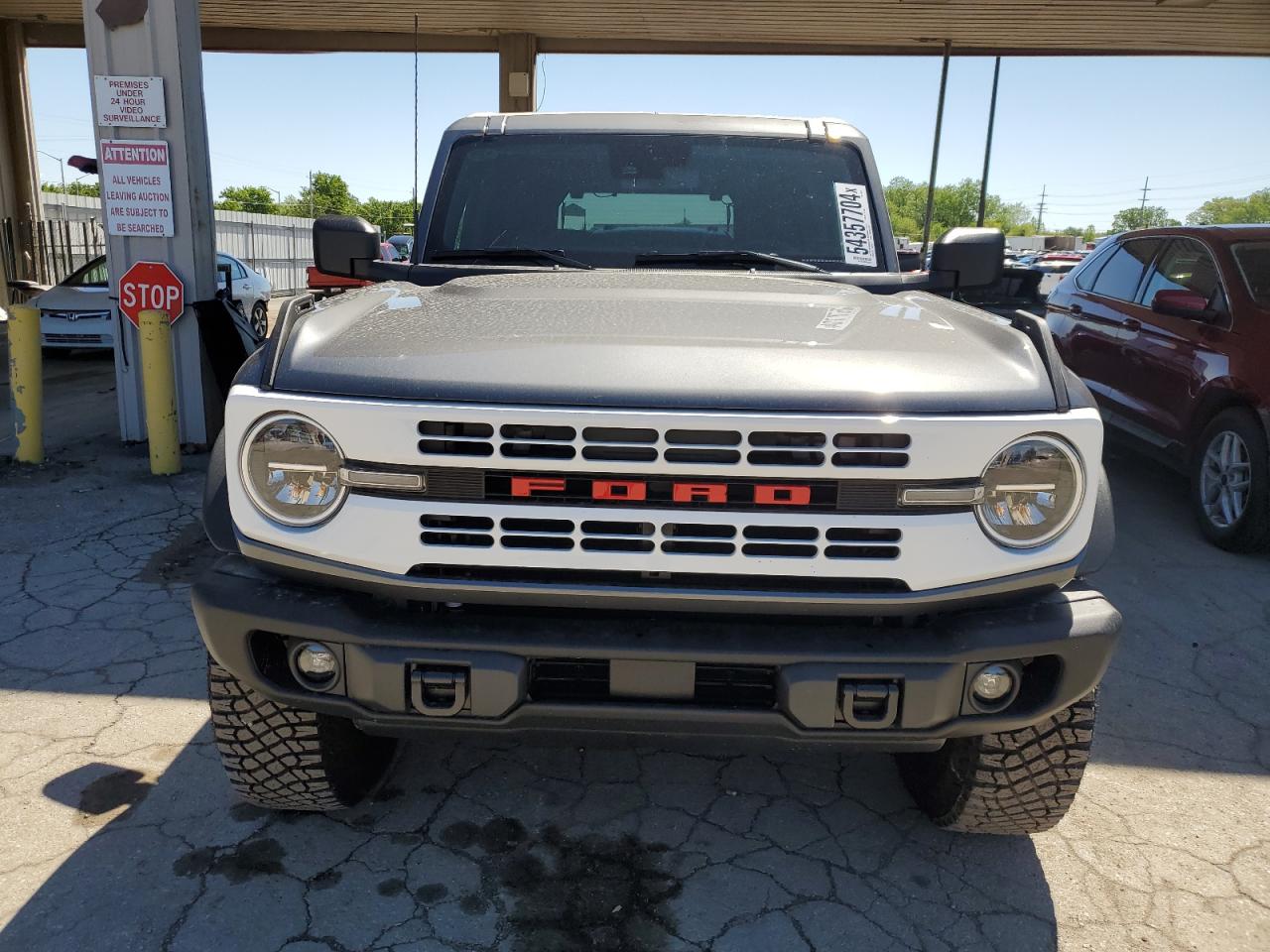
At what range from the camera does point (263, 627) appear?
206cm

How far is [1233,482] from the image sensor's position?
5344mm

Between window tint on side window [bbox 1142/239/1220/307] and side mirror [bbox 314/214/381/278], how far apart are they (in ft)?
15.6

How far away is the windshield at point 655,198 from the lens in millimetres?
3438

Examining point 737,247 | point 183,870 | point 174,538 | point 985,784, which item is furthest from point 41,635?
point 985,784

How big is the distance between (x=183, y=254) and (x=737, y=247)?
4.86 metres

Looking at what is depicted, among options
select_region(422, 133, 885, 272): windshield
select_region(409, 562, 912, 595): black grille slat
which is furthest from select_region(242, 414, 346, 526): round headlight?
select_region(422, 133, 885, 272): windshield

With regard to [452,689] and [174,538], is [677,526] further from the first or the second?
[174,538]

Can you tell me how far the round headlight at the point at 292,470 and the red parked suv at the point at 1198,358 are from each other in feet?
15.9

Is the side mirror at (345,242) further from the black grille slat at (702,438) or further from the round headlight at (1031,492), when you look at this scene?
the round headlight at (1031,492)

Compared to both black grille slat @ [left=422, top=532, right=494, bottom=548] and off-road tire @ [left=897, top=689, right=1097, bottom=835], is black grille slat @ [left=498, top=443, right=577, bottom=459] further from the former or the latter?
off-road tire @ [left=897, top=689, right=1097, bottom=835]

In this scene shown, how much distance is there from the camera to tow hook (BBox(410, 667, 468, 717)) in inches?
80.4

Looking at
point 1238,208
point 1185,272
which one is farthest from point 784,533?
point 1238,208

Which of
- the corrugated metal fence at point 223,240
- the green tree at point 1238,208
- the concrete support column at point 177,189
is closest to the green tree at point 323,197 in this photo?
the corrugated metal fence at point 223,240

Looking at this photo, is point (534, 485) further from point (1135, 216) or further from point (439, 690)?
point (1135, 216)
